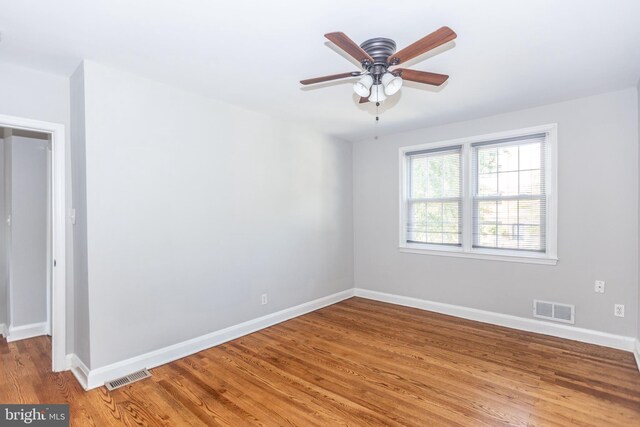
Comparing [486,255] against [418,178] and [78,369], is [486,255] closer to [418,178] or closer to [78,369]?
[418,178]

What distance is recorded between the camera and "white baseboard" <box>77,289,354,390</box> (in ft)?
8.34

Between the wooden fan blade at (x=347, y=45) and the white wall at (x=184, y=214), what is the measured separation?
1.88 m

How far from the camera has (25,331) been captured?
3508mm

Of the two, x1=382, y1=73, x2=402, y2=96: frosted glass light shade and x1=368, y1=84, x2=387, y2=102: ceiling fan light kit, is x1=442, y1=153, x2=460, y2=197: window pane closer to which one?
x1=368, y1=84, x2=387, y2=102: ceiling fan light kit

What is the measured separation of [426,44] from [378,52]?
39 cm

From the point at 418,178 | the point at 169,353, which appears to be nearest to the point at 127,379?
the point at 169,353

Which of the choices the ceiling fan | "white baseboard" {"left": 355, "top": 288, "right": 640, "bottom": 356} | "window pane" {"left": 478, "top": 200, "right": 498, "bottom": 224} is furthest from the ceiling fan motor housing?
"white baseboard" {"left": 355, "top": 288, "right": 640, "bottom": 356}

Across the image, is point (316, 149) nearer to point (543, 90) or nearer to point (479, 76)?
point (479, 76)

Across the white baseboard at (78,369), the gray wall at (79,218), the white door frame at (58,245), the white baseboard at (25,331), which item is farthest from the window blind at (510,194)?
the white baseboard at (25,331)

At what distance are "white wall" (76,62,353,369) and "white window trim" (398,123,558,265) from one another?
4.24ft

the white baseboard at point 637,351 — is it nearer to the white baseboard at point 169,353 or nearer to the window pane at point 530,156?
the window pane at point 530,156

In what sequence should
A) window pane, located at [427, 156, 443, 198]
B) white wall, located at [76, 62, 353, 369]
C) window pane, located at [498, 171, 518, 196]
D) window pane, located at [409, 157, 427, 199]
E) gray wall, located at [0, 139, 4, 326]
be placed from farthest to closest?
1. window pane, located at [409, 157, 427, 199]
2. window pane, located at [427, 156, 443, 198]
3. window pane, located at [498, 171, 518, 196]
4. gray wall, located at [0, 139, 4, 326]
5. white wall, located at [76, 62, 353, 369]

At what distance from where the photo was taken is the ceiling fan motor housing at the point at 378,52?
2049mm

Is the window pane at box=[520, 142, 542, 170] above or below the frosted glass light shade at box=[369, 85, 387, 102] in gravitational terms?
below
